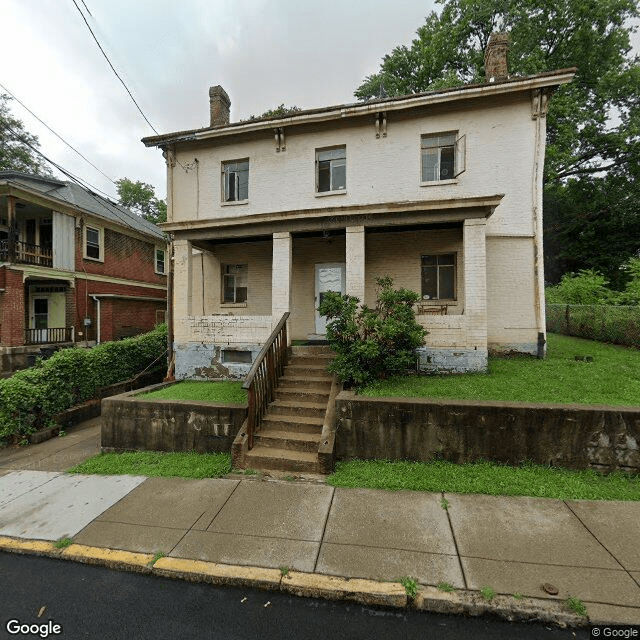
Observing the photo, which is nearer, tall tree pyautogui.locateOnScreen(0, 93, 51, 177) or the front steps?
the front steps

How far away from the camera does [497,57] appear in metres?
9.34

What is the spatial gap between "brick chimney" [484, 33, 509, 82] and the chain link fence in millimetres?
8163

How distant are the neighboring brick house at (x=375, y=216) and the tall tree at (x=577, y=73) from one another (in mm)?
10498

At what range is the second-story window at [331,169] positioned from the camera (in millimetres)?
9602

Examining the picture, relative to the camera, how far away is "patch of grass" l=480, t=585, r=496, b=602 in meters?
2.54

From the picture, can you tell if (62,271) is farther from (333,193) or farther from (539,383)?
(539,383)

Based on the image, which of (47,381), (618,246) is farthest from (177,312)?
(618,246)

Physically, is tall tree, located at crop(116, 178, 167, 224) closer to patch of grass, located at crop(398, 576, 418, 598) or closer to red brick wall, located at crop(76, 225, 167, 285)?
red brick wall, located at crop(76, 225, 167, 285)

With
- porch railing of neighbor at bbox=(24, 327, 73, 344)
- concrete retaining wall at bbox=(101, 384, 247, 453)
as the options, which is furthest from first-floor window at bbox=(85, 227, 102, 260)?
concrete retaining wall at bbox=(101, 384, 247, 453)

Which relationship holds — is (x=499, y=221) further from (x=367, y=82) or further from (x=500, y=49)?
(x=367, y=82)

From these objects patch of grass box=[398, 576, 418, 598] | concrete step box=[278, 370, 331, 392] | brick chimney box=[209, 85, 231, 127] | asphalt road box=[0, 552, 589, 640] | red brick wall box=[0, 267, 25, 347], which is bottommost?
asphalt road box=[0, 552, 589, 640]

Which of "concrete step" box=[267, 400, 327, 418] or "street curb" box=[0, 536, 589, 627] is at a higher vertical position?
"concrete step" box=[267, 400, 327, 418]

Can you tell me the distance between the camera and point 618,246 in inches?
789

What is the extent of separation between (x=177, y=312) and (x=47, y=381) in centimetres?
332
